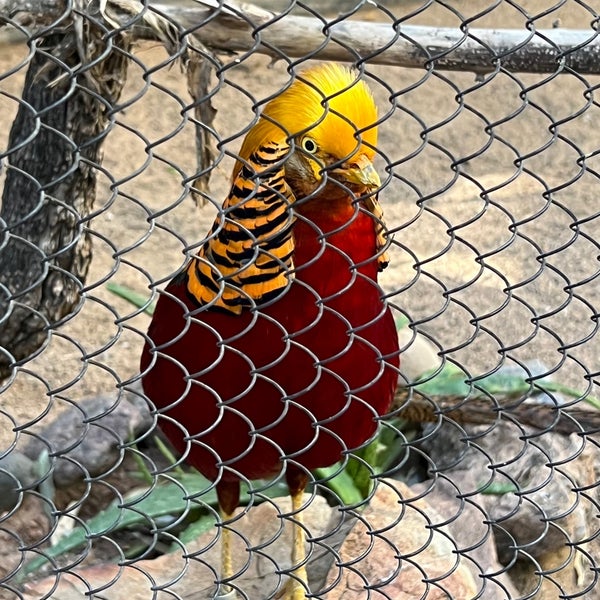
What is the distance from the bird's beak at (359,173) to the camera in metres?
2.08

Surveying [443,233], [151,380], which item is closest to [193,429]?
[151,380]

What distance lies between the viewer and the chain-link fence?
1955mm

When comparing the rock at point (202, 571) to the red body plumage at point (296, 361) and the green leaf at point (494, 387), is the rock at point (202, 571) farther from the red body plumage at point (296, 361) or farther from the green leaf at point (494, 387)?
the green leaf at point (494, 387)

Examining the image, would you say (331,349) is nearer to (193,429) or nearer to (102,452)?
(193,429)

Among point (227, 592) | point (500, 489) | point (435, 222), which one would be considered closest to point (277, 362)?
point (227, 592)

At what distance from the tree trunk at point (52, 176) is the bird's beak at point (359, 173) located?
0.65m

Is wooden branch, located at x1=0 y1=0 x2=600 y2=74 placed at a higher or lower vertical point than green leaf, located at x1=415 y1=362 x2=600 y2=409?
higher

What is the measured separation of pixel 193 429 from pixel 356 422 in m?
0.39

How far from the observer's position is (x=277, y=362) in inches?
75.8

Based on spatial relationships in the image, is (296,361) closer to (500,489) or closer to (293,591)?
(293,591)

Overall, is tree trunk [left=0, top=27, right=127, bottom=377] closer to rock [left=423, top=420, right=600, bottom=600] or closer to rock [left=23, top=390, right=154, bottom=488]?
rock [left=23, top=390, right=154, bottom=488]

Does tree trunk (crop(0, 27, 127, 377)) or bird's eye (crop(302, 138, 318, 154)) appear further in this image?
tree trunk (crop(0, 27, 127, 377))

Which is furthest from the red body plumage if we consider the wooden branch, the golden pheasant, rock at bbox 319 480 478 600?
the wooden branch

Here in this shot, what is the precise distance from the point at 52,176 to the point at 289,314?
839 millimetres
